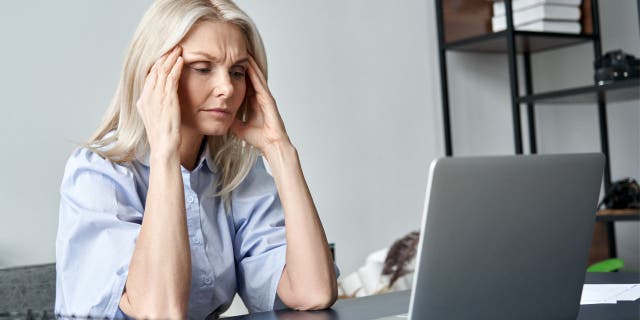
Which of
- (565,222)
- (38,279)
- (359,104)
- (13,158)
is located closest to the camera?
(565,222)

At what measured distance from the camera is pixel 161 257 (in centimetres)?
138

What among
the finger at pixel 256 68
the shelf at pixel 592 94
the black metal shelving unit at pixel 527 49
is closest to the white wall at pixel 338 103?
the black metal shelving unit at pixel 527 49

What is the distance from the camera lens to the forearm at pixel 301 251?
155cm

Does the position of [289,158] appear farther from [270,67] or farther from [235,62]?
[270,67]

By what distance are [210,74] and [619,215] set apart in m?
1.97

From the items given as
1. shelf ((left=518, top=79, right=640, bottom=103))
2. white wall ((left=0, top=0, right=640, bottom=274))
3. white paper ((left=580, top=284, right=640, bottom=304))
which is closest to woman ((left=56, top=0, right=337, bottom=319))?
white paper ((left=580, top=284, right=640, bottom=304))

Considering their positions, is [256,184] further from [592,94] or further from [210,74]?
[592,94]

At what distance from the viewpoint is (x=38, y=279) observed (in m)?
1.62

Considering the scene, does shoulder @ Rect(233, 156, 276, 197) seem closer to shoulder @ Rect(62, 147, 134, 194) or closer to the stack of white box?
shoulder @ Rect(62, 147, 134, 194)

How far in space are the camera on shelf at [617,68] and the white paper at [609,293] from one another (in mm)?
1585

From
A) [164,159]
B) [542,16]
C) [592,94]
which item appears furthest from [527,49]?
[164,159]

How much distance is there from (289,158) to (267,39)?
1393mm

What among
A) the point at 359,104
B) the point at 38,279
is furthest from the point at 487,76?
the point at 38,279

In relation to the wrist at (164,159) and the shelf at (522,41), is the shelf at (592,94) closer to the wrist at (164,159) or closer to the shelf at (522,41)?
the shelf at (522,41)
